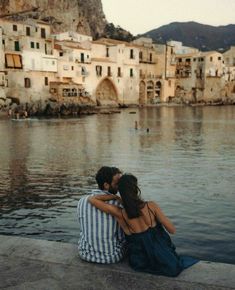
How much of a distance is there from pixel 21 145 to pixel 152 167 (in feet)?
41.5

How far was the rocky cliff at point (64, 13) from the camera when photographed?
83375 mm

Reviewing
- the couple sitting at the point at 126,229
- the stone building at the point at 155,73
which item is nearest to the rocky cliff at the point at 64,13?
the stone building at the point at 155,73

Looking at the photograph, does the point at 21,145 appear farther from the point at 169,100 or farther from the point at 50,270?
the point at 169,100

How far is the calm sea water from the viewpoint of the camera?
9875 mm

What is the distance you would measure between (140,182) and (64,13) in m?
85.2

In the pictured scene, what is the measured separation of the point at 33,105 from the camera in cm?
6250

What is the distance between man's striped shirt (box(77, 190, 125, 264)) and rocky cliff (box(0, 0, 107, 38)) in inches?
3245

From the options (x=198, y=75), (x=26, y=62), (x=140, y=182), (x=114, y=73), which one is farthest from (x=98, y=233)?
(x=198, y=75)

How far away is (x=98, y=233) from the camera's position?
4934mm

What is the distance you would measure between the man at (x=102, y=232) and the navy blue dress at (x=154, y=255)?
235 millimetres

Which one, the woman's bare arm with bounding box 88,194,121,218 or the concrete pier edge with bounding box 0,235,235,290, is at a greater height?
the woman's bare arm with bounding box 88,194,121,218

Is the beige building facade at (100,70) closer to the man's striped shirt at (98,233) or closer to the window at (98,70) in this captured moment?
the window at (98,70)

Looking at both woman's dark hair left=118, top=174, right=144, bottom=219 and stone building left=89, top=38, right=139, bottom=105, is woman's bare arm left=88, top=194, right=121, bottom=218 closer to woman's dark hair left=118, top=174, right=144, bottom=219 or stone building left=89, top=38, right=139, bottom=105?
woman's dark hair left=118, top=174, right=144, bottom=219

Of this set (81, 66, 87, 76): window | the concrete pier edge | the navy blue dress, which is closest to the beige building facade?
(81, 66, 87, 76): window
